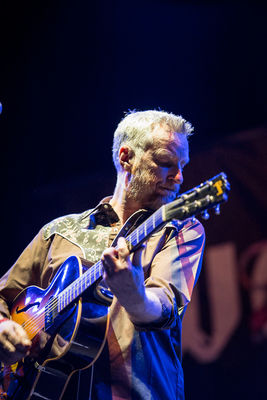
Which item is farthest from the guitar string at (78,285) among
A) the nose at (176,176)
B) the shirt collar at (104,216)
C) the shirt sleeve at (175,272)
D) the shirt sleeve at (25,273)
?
the nose at (176,176)

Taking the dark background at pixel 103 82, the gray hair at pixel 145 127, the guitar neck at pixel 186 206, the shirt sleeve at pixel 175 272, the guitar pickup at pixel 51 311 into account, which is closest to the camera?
the guitar neck at pixel 186 206

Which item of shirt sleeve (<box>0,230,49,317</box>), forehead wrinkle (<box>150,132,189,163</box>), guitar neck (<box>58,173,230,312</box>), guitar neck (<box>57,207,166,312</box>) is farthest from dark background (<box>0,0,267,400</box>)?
guitar neck (<box>58,173,230,312</box>)

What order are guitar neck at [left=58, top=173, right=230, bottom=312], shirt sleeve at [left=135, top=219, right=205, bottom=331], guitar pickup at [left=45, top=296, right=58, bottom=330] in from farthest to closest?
guitar pickup at [left=45, top=296, right=58, bottom=330], shirt sleeve at [left=135, top=219, right=205, bottom=331], guitar neck at [left=58, top=173, right=230, bottom=312]

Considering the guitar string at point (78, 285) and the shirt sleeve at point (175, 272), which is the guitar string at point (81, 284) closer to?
the guitar string at point (78, 285)

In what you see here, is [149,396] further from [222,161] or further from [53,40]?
[53,40]

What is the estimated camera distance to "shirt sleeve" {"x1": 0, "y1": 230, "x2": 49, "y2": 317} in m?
2.22

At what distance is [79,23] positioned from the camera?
3252 mm

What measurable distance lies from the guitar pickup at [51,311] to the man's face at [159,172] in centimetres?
76

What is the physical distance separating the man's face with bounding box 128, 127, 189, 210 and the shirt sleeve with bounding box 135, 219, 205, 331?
0.92ft

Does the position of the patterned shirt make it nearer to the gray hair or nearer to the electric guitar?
the electric guitar

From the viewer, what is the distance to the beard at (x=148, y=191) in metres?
2.05

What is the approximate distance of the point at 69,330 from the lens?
1.58 m

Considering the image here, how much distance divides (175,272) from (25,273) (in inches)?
42.9

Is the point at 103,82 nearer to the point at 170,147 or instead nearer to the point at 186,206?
the point at 170,147
